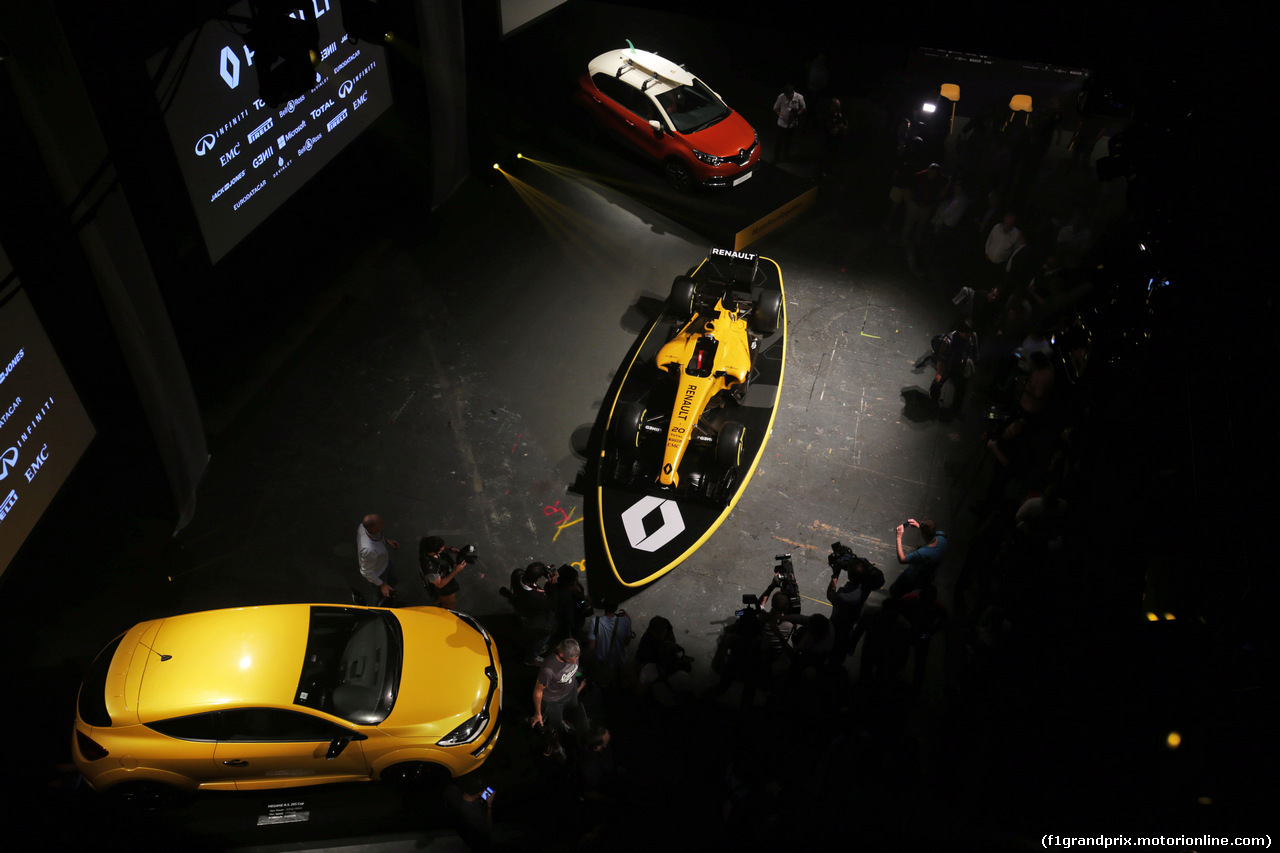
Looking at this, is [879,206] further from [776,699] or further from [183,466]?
[183,466]

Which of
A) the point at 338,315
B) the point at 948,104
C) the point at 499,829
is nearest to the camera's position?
the point at 499,829

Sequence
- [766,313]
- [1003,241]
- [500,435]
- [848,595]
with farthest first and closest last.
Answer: [1003,241] → [766,313] → [500,435] → [848,595]

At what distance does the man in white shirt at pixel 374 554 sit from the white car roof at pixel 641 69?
28.1 feet

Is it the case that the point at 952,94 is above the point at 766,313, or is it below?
above

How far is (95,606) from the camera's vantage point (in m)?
7.72

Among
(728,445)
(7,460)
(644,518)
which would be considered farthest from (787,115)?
(7,460)

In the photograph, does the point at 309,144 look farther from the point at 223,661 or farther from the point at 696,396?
the point at 223,661

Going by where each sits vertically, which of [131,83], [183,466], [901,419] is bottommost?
[901,419]

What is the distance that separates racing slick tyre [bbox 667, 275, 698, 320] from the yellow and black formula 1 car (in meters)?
0.01

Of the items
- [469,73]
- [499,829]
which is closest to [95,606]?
[499,829]

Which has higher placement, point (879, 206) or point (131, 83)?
point (131, 83)

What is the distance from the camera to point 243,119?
828 cm

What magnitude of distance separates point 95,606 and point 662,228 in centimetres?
871

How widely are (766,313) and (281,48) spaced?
5753 mm
